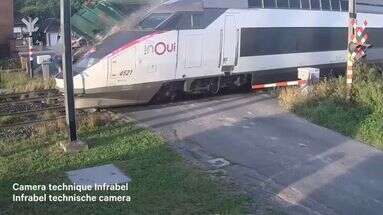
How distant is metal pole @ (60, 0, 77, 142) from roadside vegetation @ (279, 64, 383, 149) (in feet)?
17.5

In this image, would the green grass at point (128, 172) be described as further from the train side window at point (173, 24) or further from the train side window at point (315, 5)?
the train side window at point (315, 5)

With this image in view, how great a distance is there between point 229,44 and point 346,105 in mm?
3264

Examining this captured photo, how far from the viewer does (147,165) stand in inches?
352

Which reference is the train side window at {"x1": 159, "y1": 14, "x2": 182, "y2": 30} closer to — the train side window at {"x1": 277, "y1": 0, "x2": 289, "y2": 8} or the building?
the train side window at {"x1": 277, "y1": 0, "x2": 289, "y2": 8}

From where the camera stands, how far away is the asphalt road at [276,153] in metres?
7.89

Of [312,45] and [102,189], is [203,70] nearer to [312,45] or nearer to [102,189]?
[312,45]

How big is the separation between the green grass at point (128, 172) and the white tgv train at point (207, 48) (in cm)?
159

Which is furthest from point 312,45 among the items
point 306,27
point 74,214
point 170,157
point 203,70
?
point 74,214

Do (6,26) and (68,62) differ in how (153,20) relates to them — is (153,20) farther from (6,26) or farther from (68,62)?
(6,26)

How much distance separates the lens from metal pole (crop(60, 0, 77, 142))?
9656 mm

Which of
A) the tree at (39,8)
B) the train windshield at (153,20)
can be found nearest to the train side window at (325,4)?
the train windshield at (153,20)

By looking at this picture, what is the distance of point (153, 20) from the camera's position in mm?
12898

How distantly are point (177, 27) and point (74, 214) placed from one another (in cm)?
685

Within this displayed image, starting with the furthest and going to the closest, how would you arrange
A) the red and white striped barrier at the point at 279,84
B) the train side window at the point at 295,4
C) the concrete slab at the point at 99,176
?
1. the train side window at the point at 295,4
2. the red and white striped barrier at the point at 279,84
3. the concrete slab at the point at 99,176
